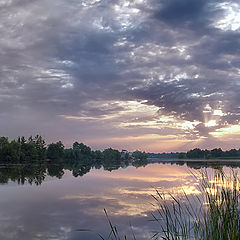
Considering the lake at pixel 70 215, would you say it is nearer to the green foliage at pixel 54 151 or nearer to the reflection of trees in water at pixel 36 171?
the reflection of trees in water at pixel 36 171

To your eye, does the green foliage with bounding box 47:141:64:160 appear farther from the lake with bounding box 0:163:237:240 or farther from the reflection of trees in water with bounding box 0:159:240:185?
the lake with bounding box 0:163:237:240

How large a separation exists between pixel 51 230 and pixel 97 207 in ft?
15.3

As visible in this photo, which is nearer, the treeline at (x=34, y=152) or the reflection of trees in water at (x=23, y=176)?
the reflection of trees in water at (x=23, y=176)

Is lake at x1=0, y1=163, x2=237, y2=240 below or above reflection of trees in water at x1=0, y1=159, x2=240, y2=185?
above

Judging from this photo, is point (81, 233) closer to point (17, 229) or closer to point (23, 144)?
point (17, 229)

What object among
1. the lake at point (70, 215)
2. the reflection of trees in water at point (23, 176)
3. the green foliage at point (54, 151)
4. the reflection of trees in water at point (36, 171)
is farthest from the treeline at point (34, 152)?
the lake at point (70, 215)

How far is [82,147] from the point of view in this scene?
441ft

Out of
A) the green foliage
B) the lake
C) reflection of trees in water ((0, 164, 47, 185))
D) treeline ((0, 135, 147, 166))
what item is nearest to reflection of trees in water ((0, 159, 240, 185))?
reflection of trees in water ((0, 164, 47, 185))

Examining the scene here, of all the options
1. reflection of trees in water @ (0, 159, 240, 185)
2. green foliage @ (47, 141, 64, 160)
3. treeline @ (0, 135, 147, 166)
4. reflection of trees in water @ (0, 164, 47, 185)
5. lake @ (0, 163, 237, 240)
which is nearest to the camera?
lake @ (0, 163, 237, 240)

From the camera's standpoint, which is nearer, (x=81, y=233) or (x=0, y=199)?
(x=81, y=233)

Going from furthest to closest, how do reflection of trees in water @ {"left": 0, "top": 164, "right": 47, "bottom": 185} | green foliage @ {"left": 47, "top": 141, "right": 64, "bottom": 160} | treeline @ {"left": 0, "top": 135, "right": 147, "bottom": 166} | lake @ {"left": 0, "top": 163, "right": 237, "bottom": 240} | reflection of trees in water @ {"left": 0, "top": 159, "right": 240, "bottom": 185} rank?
green foliage @ {"left": 47, "top": 141, "right": 64, "bottom": 160} → treeline @ {"left": 0, "top": 135, "right": 147, "bottom": 166} → reflection of trees in water @ {"left": 0, "top": 164, "right": 47, "bottom": 185} → reflection of trees in water @ {"left": 0, "top": 159, "right": 240, "bottom": 185} → lake @ {"left": 0, "top": 163, "right": 237, "bottom": 240}

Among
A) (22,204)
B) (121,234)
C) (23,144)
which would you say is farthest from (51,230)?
(23,144)

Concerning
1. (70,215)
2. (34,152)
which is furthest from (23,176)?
(34,152)

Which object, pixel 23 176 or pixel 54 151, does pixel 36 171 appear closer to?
pixel 23 176
